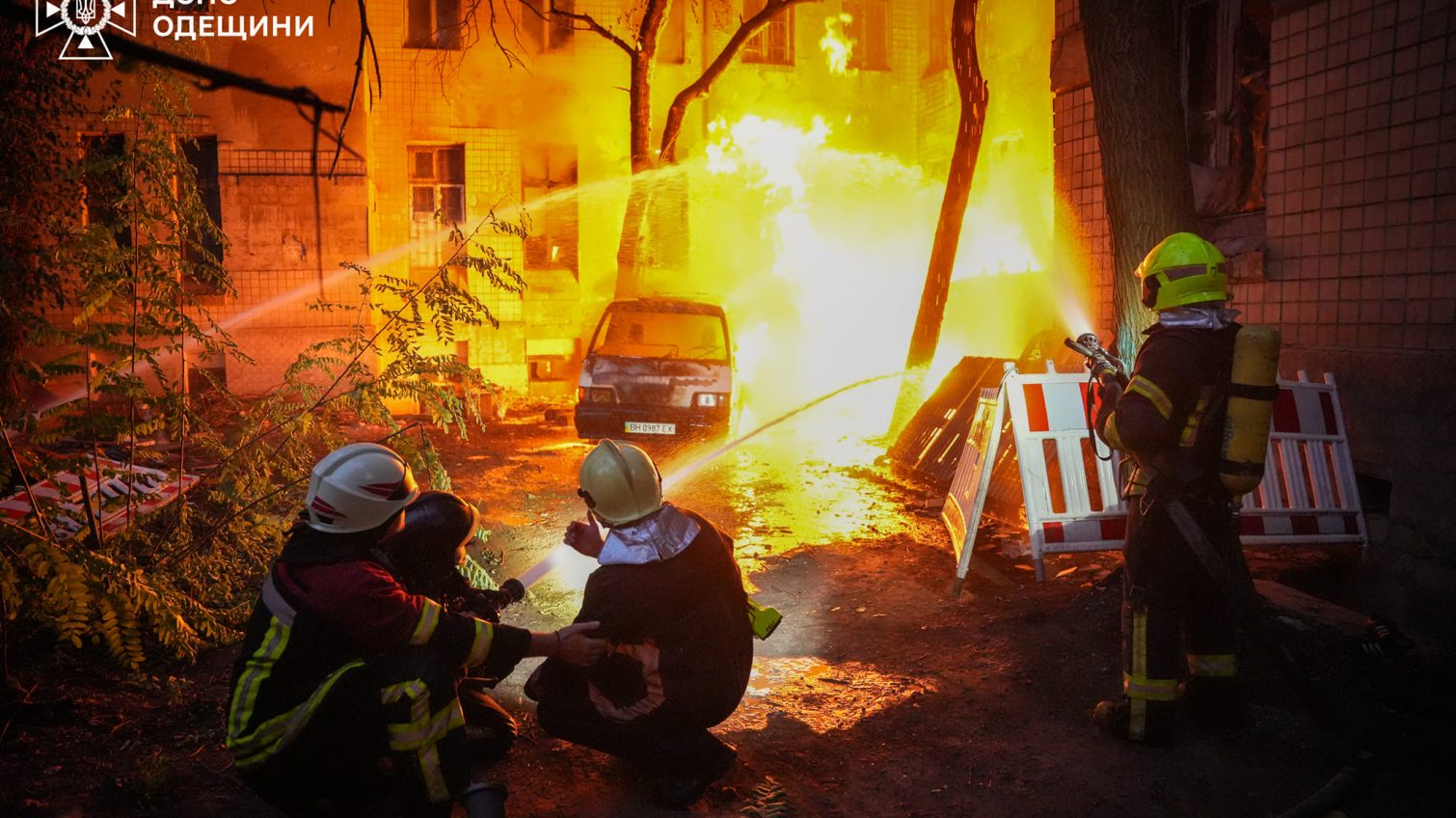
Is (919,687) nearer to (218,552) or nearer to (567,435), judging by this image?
(218,552)

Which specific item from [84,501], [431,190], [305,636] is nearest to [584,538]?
Result: [305,636]

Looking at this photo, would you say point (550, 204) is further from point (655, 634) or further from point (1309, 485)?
point (655, 634)

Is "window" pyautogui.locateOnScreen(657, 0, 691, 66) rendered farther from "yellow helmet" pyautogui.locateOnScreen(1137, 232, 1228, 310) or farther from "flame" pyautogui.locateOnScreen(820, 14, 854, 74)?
"yellow helmet" pyautogui.locateOnScreen(1137, 232, 1228, 310)

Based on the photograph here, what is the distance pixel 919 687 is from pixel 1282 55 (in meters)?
4.73

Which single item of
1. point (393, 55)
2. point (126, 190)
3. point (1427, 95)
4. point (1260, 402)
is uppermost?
point (393, 55)

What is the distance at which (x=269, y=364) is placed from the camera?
1473 cm

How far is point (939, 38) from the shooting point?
1941cm

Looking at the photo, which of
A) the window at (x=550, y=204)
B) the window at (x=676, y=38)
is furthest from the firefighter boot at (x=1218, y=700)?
the window at (x=676, y=38)

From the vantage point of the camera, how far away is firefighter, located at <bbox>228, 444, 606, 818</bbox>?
8.51 ft

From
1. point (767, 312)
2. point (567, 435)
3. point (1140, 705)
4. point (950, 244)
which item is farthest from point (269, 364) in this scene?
point (1140, 705)

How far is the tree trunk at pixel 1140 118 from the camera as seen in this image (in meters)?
4.98

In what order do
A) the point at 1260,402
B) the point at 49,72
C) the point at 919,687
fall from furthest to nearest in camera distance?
the point at 49,72, the point at 919,687, the point at 1260,402

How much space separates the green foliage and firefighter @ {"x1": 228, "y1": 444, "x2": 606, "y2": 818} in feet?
5.57

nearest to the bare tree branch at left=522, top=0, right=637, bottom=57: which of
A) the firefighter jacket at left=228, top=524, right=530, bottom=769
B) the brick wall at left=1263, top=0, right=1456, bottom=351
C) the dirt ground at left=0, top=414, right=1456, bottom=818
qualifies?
the brick wall at left=1263, top=0, right=1456, bottom=351
